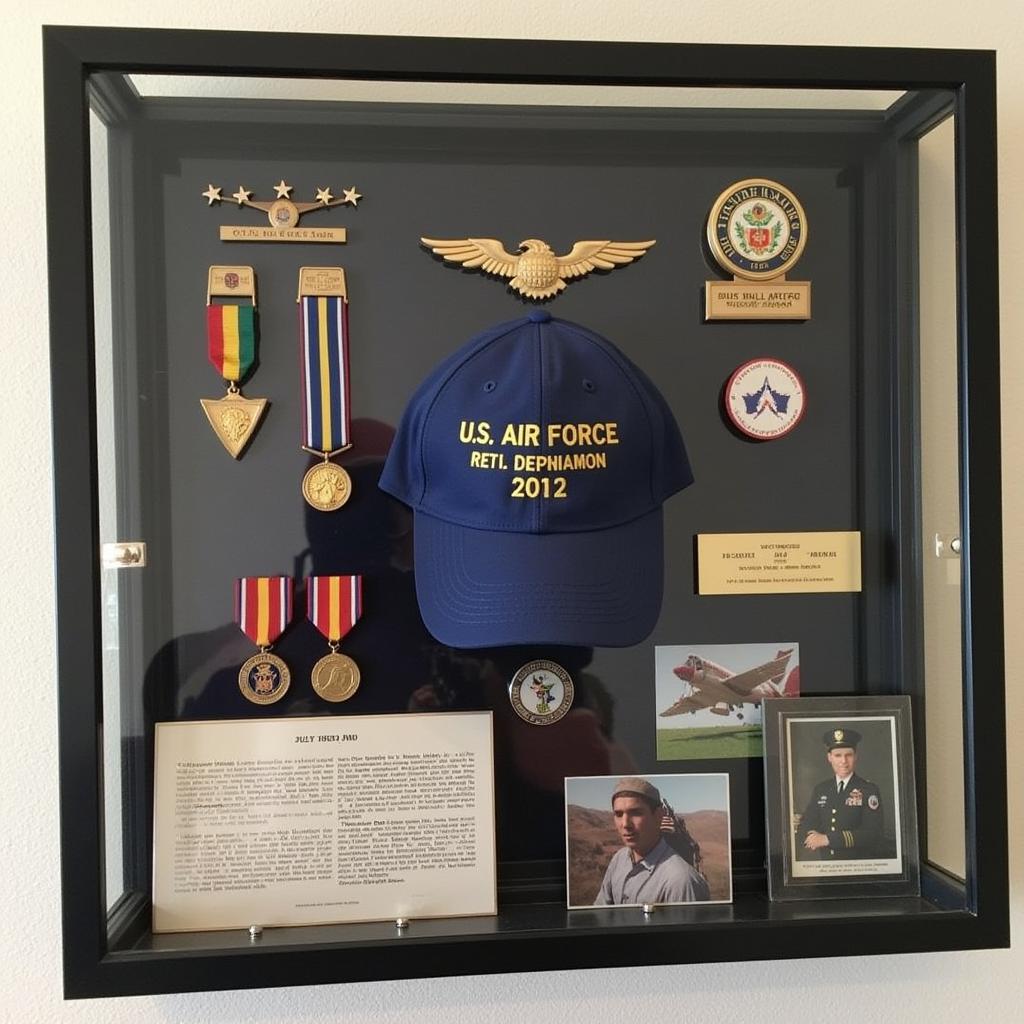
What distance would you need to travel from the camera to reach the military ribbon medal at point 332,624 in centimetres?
80

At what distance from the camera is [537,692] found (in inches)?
31.9

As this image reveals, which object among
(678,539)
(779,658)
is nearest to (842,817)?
Result: (779,658)

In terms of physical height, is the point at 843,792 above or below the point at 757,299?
below

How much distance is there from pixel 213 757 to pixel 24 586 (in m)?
0.23

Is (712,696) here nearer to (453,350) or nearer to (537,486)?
(537,486)

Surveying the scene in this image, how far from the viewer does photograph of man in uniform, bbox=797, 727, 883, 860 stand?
815 millimetres

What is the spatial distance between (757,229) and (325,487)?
45 centimetres

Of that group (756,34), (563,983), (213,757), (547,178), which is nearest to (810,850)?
(563,983)

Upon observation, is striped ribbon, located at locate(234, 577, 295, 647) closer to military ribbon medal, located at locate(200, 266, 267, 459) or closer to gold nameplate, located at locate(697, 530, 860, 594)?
military ribbon medal, located at locate(200, 266, 267, 459)

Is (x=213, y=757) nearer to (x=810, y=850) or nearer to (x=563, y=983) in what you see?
(x=563, y=983)

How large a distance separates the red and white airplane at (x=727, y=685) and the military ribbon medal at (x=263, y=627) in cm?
34

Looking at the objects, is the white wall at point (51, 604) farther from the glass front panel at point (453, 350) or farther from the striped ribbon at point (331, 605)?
the striped ribbon at point (331, 605)

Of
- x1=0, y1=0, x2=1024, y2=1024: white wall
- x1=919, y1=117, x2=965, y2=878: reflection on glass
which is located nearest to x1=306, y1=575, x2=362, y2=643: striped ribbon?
x1=0, y1=0, x2=1024, y2=1024: white wall

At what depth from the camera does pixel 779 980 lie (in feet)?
2.88
